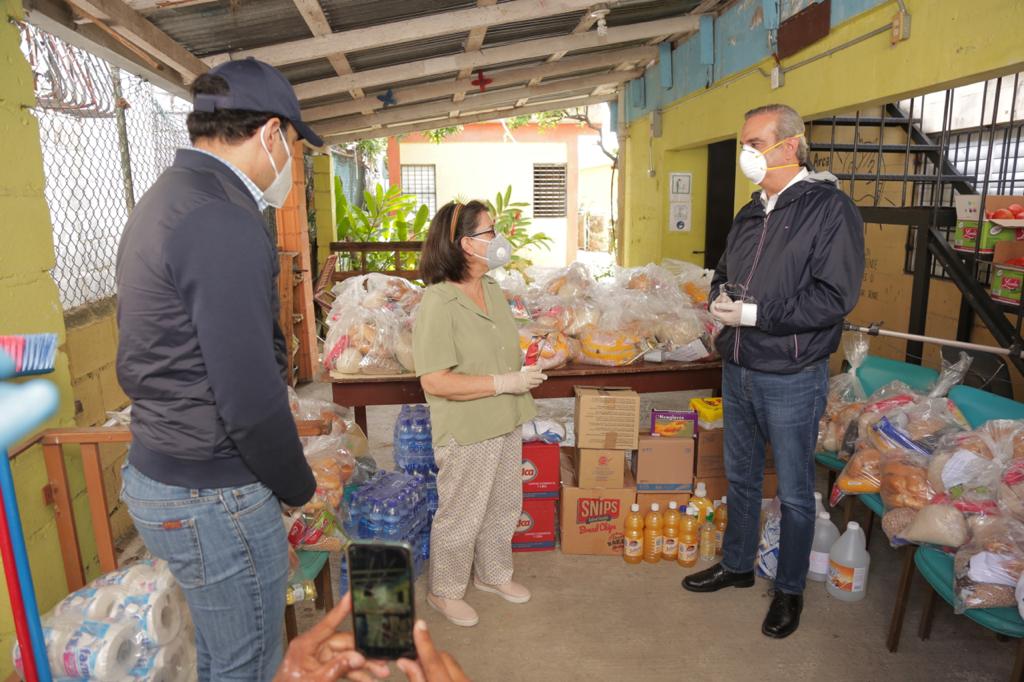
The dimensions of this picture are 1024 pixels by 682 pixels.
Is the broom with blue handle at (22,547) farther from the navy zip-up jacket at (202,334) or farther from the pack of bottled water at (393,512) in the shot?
the pack of bottled water at (393,512)

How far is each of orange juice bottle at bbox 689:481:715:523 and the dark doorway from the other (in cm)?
363

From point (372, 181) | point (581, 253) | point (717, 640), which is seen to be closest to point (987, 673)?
point (717, 640)

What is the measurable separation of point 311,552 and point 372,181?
12.5 meters

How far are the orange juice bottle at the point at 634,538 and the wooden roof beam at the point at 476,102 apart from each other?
5451 mm

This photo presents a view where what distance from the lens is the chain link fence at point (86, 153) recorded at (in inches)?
120

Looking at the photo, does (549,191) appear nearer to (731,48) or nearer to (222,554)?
(731,48)

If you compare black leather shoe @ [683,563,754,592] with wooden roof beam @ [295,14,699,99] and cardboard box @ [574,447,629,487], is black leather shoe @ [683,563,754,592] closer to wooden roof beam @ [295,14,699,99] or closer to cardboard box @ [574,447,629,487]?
cardboard box @ [574,447,629,487]

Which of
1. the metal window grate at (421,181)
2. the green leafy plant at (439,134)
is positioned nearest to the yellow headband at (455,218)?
the green leafy plant at (439,134)

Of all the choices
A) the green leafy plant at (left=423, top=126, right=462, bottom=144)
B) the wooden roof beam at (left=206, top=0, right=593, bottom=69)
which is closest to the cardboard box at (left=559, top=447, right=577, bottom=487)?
the wooden roof beam at (left=206, top=0, right=593, bottom=69)

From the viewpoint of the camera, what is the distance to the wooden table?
3623 mm

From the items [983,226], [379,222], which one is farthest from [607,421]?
[379,222]

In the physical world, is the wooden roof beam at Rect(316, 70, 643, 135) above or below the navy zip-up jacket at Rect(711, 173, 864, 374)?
above

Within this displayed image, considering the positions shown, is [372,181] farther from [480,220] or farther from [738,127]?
[480,220]

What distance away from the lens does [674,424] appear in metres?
3.60
